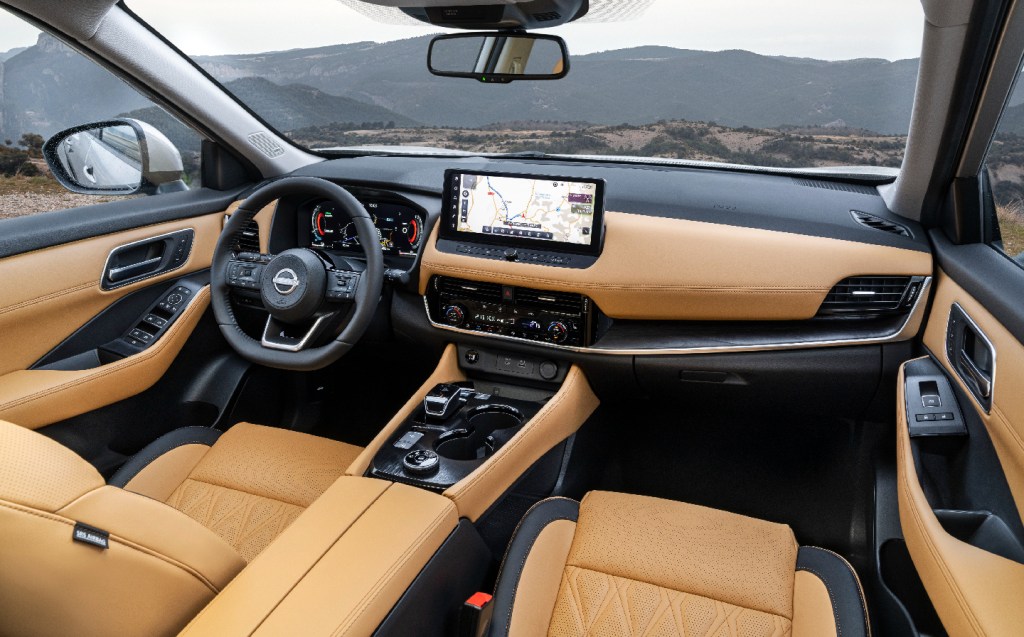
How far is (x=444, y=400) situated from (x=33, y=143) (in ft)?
5.74

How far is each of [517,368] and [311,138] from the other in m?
1.46

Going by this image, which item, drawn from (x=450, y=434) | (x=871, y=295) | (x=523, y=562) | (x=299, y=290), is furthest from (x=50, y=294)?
(x=871, y=295)

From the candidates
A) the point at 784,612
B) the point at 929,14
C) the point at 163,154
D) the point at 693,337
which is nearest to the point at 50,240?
the point at 163,154

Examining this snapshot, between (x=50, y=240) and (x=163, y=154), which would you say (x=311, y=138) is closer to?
(x=163, y=154)

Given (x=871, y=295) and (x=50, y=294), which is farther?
(x=50, y=294)

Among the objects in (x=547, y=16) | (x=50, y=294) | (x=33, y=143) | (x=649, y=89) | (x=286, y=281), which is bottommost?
(x=50, y=294)

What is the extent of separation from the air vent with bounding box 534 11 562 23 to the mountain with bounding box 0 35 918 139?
21 cm

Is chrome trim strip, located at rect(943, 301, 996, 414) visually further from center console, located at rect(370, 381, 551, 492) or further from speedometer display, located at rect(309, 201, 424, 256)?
speedometer display, located at rect(309, 201, 424, 256)

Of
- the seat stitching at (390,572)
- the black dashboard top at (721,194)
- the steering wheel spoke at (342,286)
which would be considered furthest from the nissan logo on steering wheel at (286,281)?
the seat stitching at (390,572)

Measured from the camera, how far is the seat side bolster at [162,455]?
2.18 meters

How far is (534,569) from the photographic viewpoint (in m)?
1.78

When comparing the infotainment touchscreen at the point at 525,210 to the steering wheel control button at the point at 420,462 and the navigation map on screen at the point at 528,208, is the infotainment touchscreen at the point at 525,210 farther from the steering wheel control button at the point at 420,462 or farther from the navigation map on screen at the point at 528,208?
the steering wheel control button at the point at 420,462

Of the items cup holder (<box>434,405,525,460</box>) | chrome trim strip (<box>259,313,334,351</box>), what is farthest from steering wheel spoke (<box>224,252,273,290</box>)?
cup holder (<box>434,405,525,460</box>)

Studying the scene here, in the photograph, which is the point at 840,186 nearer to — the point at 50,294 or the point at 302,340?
the point at 302,340
